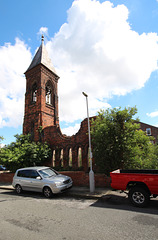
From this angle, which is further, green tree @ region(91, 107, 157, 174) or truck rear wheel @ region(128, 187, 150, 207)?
green tree @ region(91, 107, 157, 174)

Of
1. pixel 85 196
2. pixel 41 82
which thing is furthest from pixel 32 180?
pixel 41 82

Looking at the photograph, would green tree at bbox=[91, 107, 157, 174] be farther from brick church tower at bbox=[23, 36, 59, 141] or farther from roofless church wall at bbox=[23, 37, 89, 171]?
brick church tower at bbox=[23, 36, 59, 141]

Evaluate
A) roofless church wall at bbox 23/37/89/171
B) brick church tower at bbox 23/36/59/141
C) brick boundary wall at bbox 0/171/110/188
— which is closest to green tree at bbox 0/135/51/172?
roofless church wall at bbox 23/37/89/171

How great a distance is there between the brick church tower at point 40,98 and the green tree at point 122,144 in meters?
9.73

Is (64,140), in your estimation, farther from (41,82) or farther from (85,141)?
(41,82)

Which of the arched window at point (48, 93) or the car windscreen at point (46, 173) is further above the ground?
the arched window at point (48, 93)

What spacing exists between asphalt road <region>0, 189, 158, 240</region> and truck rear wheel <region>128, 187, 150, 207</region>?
0.77 feet

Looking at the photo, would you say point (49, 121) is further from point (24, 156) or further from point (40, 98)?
point (24, 156)

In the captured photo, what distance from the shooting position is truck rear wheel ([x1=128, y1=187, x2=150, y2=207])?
18.5ft

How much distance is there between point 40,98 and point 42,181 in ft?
37.5

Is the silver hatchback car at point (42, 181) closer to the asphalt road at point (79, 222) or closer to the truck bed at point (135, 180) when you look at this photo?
the asphalt road at point (79, 222)

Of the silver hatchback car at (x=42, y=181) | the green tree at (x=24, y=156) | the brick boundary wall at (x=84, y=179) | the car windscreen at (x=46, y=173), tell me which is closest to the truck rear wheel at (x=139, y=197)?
the brick boundary wall at (x=84, y=179)

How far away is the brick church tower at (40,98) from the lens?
1738cm

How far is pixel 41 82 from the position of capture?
18438mm
